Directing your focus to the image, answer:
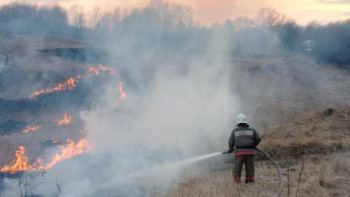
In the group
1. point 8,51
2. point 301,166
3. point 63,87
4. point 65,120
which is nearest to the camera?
point 301,166

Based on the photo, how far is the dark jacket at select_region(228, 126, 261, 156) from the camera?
320 inches

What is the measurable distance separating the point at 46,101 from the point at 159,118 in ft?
24.4

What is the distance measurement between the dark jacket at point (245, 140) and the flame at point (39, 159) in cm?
753

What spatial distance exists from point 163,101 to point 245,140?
46.4 ft

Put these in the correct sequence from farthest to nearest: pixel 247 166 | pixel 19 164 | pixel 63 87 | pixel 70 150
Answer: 1. pixel 63 87
2. pixel 70 150
3. pixel 19 164
4. pixel 247 166

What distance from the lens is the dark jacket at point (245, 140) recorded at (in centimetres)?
812

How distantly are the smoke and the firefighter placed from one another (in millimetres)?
2257

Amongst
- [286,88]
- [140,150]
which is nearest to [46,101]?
[140,150]

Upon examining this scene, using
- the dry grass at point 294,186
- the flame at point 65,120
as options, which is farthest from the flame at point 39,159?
the dry grass at point 294,186

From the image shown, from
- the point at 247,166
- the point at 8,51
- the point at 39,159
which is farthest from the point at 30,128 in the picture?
the point at 247,166

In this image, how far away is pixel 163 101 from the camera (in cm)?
2205

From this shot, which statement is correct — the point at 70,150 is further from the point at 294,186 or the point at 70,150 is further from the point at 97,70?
the point at 97,70

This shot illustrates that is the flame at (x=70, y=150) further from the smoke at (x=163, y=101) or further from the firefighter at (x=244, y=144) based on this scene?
the firefighter at (x=244, y=144)

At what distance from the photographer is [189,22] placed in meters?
45.0
